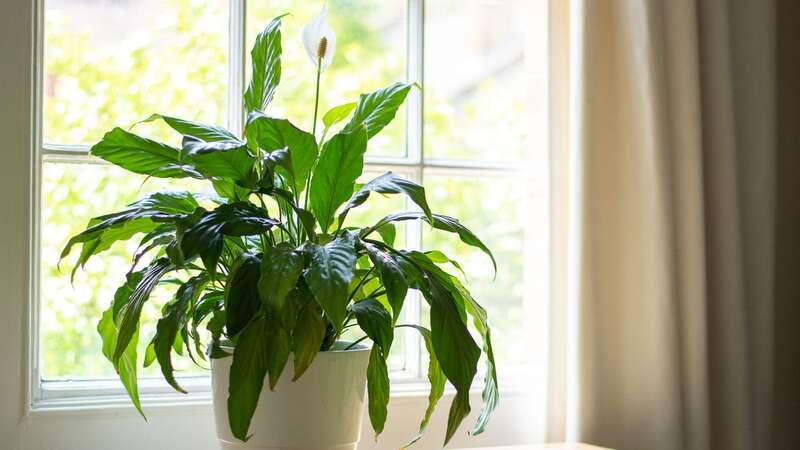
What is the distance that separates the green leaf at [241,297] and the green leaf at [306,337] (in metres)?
0.06

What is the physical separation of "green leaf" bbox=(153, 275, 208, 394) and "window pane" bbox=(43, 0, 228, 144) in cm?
63

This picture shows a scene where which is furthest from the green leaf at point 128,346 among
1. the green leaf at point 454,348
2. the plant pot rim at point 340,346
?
the green leaf at point 454,348

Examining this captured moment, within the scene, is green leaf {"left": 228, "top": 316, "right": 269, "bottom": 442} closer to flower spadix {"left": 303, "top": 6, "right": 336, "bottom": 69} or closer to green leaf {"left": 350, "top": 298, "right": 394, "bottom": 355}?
green leaf {"left": 350, "top": 298, "right": 394, "bottom": 355}

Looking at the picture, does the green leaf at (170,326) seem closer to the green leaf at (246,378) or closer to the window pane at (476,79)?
the green leaf at (246,378)

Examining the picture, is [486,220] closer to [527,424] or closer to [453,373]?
[527,424]

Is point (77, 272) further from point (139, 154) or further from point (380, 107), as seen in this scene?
point (380, 107)

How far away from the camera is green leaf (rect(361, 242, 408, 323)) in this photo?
1.14 meters

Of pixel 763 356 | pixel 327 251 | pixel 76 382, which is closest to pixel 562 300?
pixel 763 356

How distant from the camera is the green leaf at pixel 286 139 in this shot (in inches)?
46.6

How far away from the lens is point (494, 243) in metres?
1.93

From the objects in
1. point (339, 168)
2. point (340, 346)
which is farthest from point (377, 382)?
point (339, 168)

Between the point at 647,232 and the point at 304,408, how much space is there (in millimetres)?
862

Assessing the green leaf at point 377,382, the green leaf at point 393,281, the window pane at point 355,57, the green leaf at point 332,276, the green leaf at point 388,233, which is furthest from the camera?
the window pane at point 355,57

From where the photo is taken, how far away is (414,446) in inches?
70.2
